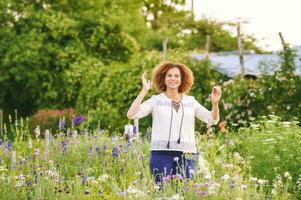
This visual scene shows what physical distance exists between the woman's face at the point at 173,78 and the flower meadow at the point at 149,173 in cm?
60

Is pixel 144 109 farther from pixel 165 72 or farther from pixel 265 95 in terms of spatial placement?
pixel 265 95

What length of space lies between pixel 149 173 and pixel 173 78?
778 millimetres

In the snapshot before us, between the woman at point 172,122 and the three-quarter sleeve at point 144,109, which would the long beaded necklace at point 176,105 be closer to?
the woman at point 172,122

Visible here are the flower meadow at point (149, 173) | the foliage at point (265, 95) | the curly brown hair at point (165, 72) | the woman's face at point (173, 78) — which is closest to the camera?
the flower meadow at point (149, 173)

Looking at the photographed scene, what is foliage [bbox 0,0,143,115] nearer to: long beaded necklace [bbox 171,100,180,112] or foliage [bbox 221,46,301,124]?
foliage [bbox 221,46,301,124]

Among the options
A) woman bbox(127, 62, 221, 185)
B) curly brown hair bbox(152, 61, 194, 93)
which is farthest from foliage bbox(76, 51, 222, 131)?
woman bbox(127, 62, 221, 185)

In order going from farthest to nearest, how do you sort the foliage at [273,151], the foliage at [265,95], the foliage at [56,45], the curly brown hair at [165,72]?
the foliage at [56,45], the foliage at [265,95], the foliage at [273,151], the curly brown hair at [165,72]

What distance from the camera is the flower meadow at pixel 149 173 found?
5278 mm

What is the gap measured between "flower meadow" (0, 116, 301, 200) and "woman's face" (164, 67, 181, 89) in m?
0.60

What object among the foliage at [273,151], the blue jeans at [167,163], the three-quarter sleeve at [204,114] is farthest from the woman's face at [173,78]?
the foliage at [273,151]

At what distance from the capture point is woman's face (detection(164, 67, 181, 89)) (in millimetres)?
6113

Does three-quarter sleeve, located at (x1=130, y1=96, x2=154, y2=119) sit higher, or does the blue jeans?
three-quarter sleeve, located at (x1=130, y1=96, x2=154, y2=119)

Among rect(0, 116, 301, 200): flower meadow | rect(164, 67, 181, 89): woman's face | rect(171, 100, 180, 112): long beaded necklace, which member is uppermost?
rect(164, 67, 181, 89): woman's face

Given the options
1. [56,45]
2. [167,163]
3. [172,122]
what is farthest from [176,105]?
[56,45]
